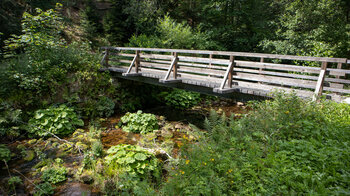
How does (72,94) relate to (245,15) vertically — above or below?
below

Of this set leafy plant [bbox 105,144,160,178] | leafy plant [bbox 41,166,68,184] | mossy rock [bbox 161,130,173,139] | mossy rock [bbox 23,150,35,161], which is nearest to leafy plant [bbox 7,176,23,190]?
leafy plant [bbox 41,166,68,184]

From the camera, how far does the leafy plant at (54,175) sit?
4719 mm

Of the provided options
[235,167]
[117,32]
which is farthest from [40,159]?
[117,32]

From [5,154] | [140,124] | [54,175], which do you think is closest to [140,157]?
[54,175]

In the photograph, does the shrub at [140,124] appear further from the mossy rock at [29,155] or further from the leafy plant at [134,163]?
the mossy rock at [29,155]

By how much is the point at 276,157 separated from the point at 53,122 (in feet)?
23.6

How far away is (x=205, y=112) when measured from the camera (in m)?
10.9

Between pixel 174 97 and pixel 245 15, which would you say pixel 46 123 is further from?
pixel 245 15

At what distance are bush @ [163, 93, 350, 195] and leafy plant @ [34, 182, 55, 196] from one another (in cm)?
270

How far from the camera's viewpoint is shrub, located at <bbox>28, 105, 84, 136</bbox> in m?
7.11

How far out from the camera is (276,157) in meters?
3.20

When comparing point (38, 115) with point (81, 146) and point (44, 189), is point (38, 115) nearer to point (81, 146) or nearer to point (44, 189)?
point (81, 146)

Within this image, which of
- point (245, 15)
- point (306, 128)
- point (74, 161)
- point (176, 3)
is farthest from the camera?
point (176, 3)

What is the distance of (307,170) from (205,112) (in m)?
8.00
